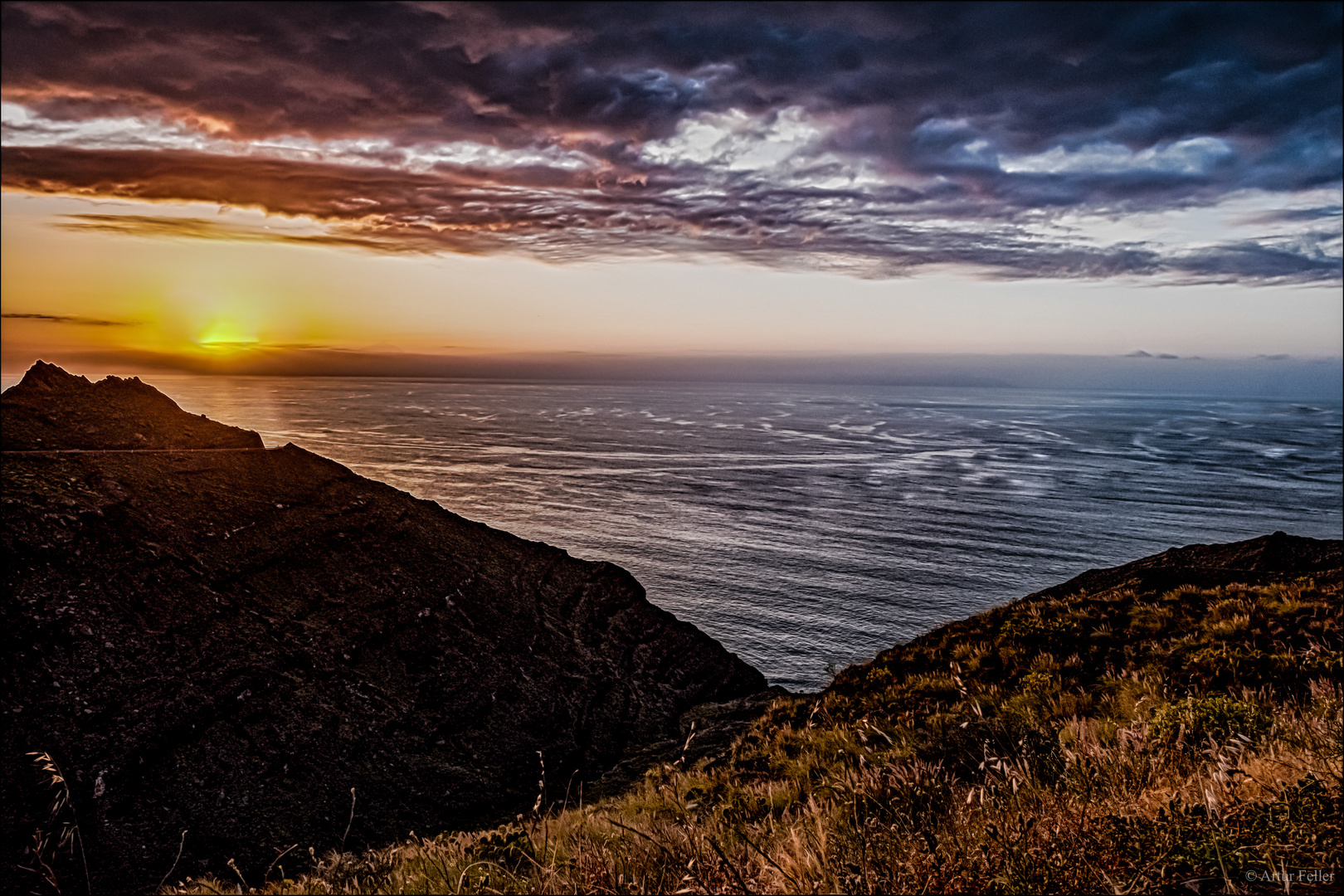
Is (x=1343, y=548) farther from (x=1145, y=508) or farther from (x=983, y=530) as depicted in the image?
(x=1145, y=508)

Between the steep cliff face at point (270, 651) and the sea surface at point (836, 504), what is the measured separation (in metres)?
9.35

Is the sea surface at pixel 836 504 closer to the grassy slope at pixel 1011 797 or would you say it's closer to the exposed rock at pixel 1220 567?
the exposed rock at pixel 1220 567

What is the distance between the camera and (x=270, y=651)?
19281 mm

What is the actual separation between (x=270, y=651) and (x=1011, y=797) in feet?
62.2

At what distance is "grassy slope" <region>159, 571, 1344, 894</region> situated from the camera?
11.3ft

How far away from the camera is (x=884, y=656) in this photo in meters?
16.9

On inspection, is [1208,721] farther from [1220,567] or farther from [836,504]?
[836,504]

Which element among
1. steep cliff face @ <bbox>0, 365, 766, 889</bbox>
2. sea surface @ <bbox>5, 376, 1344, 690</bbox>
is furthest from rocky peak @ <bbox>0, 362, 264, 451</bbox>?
sea surface @ <bbox>5, 376, 1344, 690</bbox>

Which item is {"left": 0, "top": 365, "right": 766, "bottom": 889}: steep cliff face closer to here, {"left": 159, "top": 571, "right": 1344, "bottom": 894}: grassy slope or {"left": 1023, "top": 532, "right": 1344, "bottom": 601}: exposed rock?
{"left": 159, "top": 571, "right": 1344, "bottom": 894}: grassy slope

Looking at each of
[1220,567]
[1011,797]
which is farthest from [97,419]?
[1220,567]

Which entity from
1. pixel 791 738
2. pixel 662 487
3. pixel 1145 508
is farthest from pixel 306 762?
pixel 1145 508

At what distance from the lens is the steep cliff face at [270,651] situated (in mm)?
15945

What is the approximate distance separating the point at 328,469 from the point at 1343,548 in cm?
3360

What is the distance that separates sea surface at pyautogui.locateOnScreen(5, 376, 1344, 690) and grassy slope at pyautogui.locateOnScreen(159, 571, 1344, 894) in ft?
57.4
